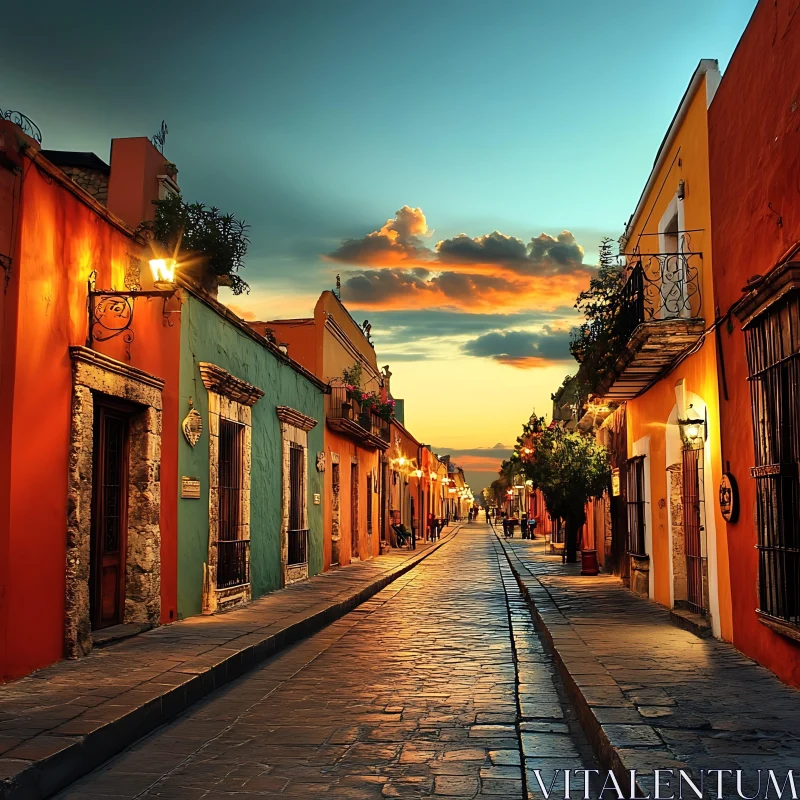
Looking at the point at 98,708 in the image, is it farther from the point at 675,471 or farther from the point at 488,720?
the point at 675,471

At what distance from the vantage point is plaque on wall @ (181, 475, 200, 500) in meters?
10.8

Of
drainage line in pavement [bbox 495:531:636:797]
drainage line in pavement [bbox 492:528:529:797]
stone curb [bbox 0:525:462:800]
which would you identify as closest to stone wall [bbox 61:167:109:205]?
stone curb [bbox 0:525:462:800]

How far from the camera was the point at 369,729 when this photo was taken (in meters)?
6.15

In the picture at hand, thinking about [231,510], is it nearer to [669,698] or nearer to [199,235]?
[199,235]

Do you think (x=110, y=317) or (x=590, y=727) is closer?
(x=590, y=727)

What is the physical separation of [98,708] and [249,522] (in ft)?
24.7

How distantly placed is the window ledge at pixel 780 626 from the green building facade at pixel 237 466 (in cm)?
632

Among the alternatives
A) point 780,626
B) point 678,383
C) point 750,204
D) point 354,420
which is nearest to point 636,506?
point 678,383

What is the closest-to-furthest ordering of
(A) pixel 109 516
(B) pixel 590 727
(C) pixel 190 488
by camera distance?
(B) pixel 590 727 < (A) pixel 109 516 < (C) pixel 190 488

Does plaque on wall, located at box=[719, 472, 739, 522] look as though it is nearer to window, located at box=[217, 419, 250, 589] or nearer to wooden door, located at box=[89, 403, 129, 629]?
wooden door, located at box=[89, 403, 129, 629]

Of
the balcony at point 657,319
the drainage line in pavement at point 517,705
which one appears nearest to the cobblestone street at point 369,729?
the drainage line in pavement at point 517,705

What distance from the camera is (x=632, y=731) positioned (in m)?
5.25

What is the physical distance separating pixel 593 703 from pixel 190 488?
628 centimetres

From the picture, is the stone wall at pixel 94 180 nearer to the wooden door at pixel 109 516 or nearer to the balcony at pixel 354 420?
the wooden door at pixel 109 516
